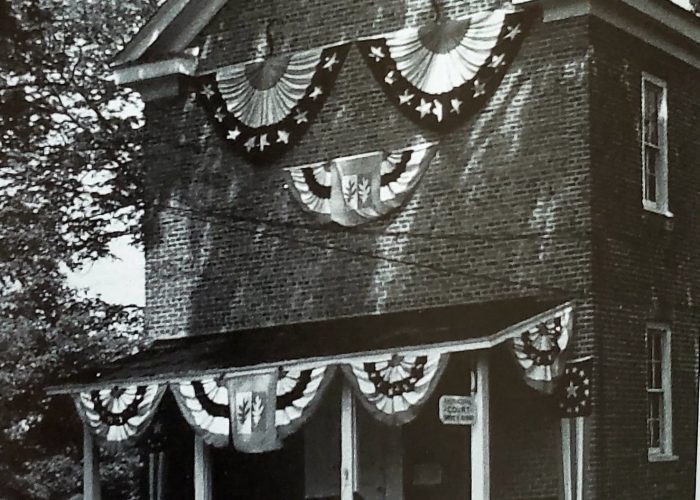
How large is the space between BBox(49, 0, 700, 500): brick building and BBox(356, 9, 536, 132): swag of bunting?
0.03 metres

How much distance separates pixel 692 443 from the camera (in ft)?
44.2

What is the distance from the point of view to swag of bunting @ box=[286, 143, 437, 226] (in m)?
13.5

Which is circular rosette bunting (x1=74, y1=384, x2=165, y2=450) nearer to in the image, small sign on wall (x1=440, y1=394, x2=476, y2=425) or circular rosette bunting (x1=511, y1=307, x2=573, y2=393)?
small sign on wall (x1=440, y1=394, x2=476, y2=425)

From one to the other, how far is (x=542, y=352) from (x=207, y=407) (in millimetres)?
3272

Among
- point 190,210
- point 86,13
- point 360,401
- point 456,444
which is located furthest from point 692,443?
point 86,13

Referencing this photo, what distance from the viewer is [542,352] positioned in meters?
12.1

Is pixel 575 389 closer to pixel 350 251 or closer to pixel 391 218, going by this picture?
pixel 391 218

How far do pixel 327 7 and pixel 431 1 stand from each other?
1286 mm

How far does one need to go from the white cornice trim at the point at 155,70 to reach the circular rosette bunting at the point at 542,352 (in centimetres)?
542

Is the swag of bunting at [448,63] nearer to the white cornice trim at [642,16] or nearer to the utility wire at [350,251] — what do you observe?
the white cornice trim at [642,16]

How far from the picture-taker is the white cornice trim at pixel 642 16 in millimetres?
12570

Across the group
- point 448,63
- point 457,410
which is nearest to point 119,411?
point 457,410

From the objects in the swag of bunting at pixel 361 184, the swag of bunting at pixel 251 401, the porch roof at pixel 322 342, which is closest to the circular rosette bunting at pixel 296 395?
the swag of bunting at pixel 251 401

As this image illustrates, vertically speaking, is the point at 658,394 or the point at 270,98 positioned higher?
the point at 270,98
